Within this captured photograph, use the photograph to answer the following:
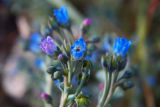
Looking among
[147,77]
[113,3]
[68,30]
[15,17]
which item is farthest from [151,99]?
[15,17]

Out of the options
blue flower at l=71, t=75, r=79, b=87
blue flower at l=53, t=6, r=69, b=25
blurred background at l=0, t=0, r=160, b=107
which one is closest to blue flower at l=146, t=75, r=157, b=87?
blurred background at l=0, t=0, r=160, b=107

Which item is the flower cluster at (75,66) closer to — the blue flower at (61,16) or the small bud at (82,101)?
the small bud at (82,101)

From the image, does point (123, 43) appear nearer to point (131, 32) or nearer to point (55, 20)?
point (55, 20)

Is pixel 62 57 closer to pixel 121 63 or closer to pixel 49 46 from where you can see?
pixel 49 46

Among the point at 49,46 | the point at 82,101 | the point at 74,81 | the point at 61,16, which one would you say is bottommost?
the point at 82,101

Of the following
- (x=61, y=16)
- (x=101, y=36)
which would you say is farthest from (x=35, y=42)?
(x=101, y=36)

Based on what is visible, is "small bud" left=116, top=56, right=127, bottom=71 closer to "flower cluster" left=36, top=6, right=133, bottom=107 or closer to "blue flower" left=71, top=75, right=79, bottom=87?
"flower cluster" left=36, top=6, right=133, bottom=107
